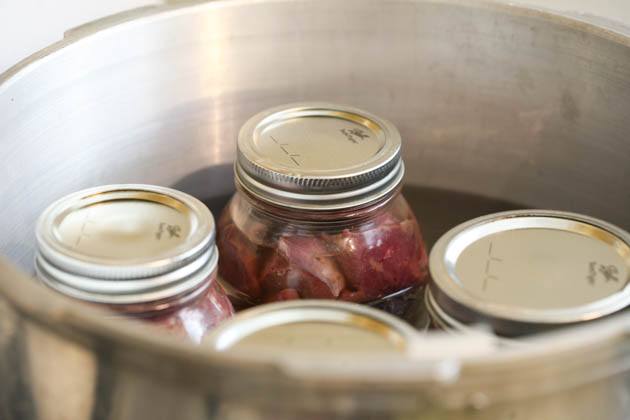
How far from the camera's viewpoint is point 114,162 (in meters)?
0.67

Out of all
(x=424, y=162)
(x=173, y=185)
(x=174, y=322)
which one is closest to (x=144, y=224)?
(x=174, y=322)

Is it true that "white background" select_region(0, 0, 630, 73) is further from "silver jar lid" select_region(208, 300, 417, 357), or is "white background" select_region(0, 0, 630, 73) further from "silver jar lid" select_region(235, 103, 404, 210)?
"silver jar lid" select_region(208, 300, 417, 357)

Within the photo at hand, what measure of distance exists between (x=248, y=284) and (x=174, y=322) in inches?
3.9

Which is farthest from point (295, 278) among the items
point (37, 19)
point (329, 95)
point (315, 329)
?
point (37, 19)

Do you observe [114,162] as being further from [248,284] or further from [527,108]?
[527,108]

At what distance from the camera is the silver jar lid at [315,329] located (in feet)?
1.42

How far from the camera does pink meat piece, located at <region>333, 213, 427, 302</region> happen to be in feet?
1.86

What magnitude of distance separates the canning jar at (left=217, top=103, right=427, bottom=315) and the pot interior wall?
0.11 m

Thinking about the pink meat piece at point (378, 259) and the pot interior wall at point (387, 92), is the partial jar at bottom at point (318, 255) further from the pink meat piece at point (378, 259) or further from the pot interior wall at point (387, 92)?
the pot interior wall at point (387, 92)

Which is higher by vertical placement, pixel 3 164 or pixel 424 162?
pixel 3 164

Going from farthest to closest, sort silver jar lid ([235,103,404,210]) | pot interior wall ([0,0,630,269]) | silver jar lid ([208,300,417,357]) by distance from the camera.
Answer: pot interior wall ([0,0,630,269]) < silver jar lid ([235,103,404,210]) < silver jar lid ([208,300,417,357])

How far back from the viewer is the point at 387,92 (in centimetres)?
73

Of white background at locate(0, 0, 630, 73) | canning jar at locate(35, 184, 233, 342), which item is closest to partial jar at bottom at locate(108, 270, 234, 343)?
canning jar at locate(35, 184, 233, 342)

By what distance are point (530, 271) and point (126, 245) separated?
0.24m
